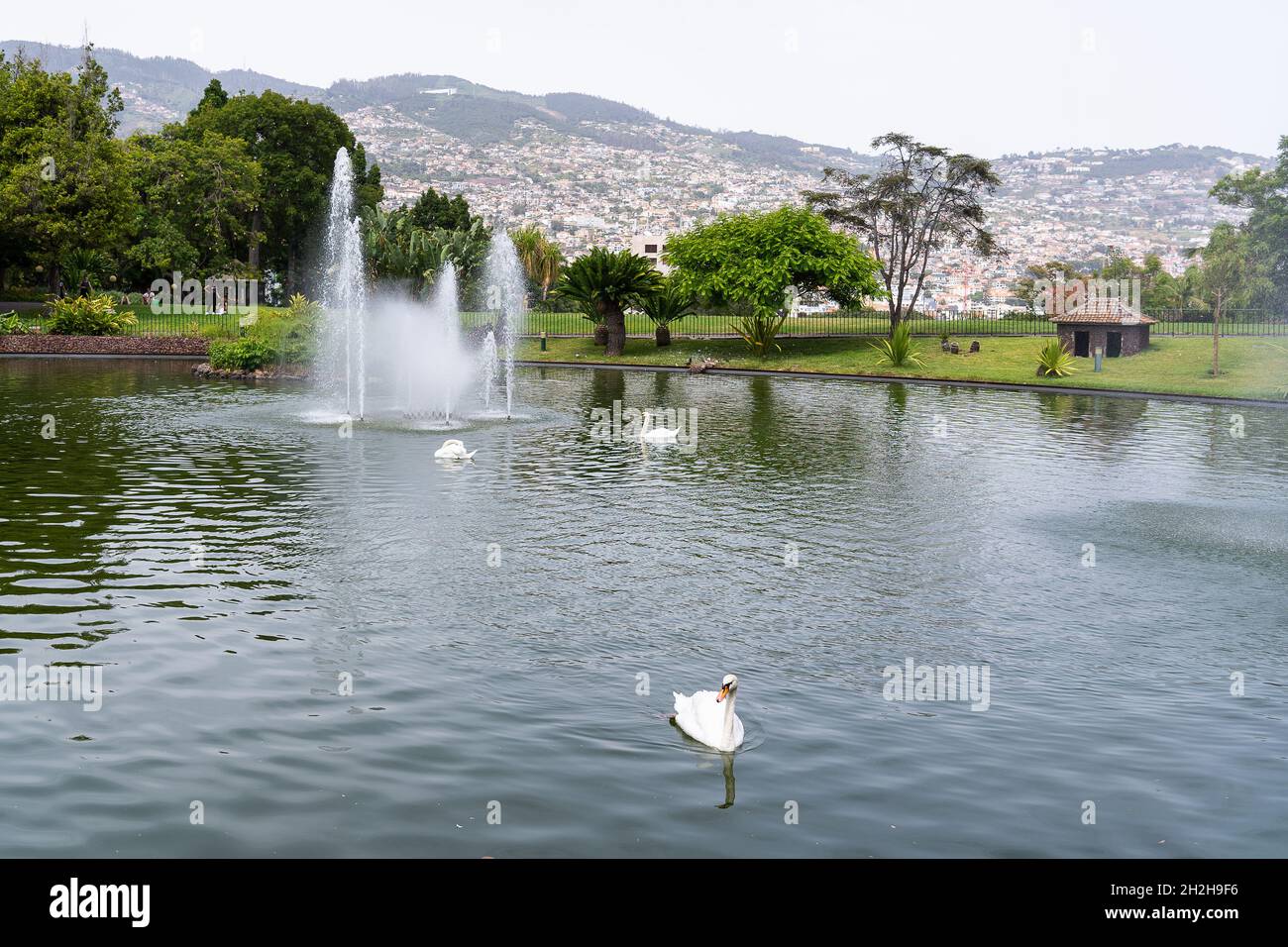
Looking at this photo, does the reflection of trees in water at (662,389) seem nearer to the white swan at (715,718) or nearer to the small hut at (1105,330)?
the small hut at (1105,330)

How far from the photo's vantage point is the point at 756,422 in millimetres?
34625

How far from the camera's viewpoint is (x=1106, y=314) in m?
56.1

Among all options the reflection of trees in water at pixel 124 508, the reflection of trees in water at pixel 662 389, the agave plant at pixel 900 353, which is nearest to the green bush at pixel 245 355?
the reflection of trees in water at pixel 124 508

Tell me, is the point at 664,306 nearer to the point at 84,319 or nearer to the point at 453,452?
the point at 84,319

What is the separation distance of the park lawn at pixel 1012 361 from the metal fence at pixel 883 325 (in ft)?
16.3

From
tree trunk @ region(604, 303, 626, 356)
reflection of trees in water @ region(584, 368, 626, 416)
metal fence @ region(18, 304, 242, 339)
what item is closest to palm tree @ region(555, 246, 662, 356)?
tree trunk @ region(604, 303, 626, 356)

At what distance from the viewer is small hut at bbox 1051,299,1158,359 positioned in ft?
183

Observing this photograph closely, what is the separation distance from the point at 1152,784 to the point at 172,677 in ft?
28.7

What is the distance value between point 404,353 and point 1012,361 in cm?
2812

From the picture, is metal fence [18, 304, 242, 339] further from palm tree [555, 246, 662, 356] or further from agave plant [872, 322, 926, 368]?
agave plant [872, 322, 926, 368]

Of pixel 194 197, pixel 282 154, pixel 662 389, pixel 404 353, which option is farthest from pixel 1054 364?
pixel 282 154

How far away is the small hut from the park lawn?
36.7 inches

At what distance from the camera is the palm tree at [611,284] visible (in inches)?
2482
